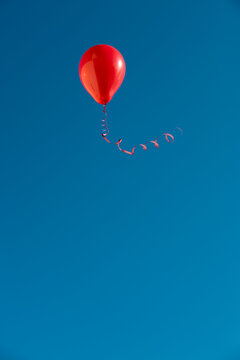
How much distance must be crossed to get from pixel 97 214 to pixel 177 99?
3.51 ft

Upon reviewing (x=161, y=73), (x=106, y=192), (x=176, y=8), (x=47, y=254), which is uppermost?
(x=176, y=8)

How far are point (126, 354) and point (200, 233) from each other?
1088 millimetres

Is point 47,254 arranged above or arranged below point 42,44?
below

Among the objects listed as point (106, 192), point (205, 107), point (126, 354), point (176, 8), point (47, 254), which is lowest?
point (126, 354)

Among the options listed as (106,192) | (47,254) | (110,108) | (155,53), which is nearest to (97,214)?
(106,192)

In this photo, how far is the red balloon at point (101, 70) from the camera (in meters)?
1.67

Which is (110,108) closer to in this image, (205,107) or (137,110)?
(137,110)

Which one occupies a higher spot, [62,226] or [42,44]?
[42,44]

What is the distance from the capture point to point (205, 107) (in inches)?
111

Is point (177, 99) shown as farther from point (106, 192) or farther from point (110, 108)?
point (106, 192)

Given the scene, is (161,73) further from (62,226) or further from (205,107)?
(62,226)

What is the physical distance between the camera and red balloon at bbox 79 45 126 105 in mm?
1673

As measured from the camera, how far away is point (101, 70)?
5.49ft

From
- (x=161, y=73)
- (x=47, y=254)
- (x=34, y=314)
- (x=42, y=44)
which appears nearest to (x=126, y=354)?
(x=34, y=314)
